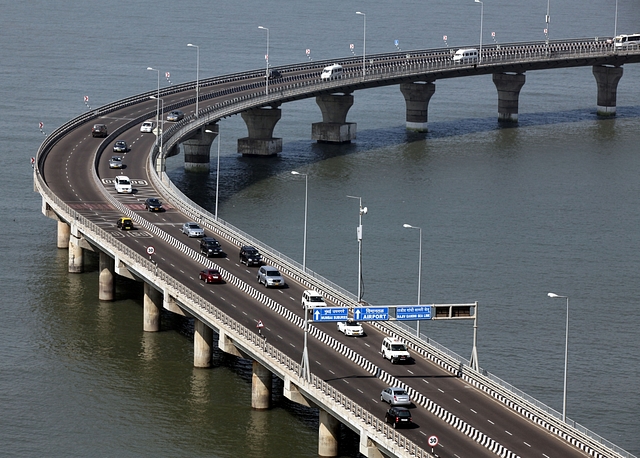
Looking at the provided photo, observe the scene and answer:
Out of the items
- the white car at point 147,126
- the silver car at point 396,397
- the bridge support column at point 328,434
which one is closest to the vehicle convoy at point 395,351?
the silver car at point 396,397

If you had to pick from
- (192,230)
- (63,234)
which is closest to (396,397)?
(192,230)

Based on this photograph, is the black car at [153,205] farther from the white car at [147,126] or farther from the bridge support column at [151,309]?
the white car at [147,126]

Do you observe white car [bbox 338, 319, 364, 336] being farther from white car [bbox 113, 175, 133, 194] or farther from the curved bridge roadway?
white car [bbox 113, 175, 133, 194]

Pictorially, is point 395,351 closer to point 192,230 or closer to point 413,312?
point 413,312

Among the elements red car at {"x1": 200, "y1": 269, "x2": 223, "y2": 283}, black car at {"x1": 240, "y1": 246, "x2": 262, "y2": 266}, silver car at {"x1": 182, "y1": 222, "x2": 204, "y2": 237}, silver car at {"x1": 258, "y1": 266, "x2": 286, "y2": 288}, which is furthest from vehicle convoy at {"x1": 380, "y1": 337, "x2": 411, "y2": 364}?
silver car at {"x1": 182, "y1": 222, "x2": 204, "y2": 237}

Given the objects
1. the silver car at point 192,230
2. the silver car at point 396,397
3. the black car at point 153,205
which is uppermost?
the black car at point 153,205
